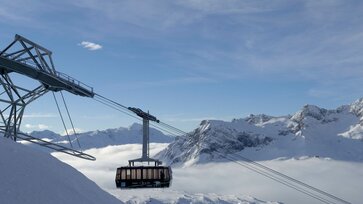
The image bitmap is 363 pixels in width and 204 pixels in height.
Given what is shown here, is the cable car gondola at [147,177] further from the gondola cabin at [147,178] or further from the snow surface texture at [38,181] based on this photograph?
the snow surface texture at [38,181]

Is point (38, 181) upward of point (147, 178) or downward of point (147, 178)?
upward

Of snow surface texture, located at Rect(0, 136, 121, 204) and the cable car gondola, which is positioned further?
the cable car gondola

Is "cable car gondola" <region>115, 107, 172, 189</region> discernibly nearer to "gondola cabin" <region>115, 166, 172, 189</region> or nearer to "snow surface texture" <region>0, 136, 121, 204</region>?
"gondola cabin" <region>115, 166, 172, 189</region>

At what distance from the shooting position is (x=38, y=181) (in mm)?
20406

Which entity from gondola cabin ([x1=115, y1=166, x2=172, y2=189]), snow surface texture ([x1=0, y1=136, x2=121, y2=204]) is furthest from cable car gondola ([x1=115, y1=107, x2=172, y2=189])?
snow surface texture ([x1=0, y1=136, x2=121, y2=204])

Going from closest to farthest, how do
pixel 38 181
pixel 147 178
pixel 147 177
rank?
pixel 38 181 → pixel 147 178 → pixel 147 177

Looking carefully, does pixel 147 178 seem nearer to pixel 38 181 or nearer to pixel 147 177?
pixel 147 177

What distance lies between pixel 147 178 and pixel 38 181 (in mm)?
28407

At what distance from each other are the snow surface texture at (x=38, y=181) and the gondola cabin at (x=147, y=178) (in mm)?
22591

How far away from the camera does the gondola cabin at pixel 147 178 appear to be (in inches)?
1891

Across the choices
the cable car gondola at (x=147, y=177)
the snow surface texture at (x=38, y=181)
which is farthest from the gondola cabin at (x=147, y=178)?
the snow surface texture at (x=38, y=181)

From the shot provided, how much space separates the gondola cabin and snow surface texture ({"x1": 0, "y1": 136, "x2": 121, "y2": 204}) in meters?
22.6

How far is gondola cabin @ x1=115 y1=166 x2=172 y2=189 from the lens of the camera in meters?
48.0

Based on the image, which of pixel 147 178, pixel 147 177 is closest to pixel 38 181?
pixel 147 178
